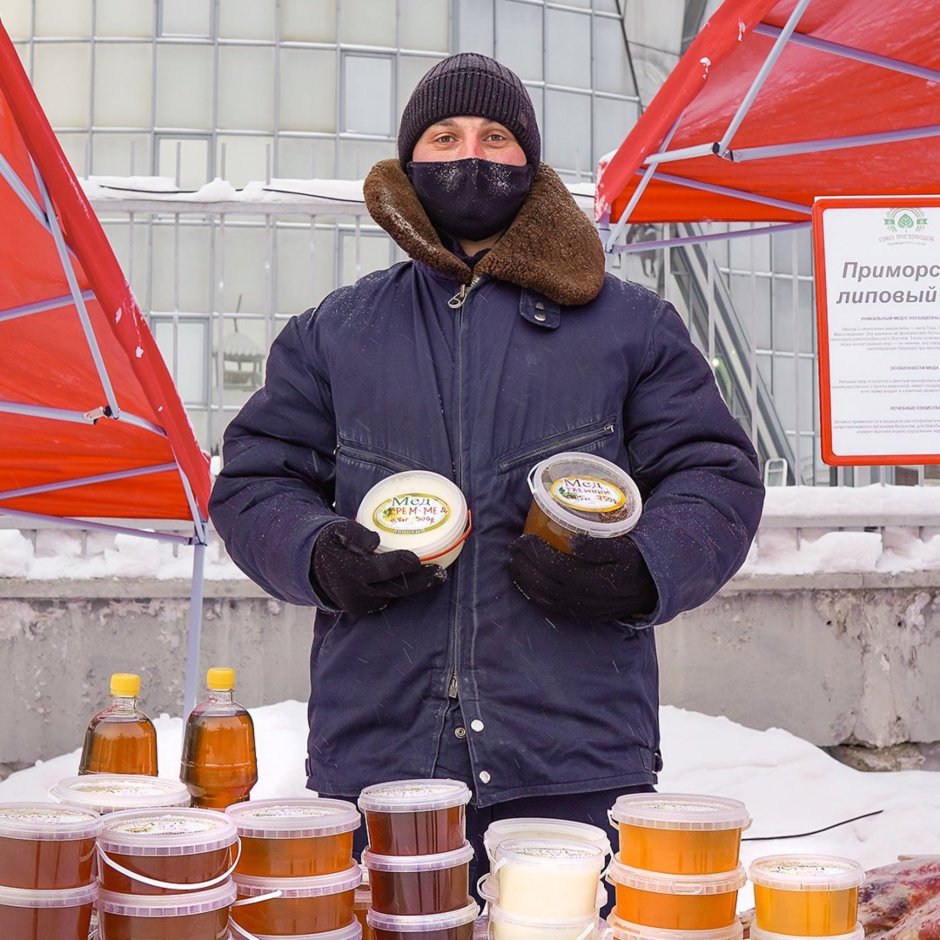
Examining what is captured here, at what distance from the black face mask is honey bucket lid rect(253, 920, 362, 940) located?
1307 mm

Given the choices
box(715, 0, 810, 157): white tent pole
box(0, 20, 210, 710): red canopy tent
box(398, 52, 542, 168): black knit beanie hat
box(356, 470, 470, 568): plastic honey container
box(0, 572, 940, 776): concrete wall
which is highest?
box(715, 0, 810, 157): white tent pole

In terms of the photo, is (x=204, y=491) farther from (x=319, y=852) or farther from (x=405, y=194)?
(x=319, y=852)

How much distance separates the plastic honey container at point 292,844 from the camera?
3.97 feet

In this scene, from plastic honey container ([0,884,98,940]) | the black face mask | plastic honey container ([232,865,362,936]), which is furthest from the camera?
the black face mask

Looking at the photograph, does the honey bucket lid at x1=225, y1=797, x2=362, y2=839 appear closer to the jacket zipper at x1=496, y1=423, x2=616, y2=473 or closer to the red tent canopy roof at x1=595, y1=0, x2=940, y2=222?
the jacket zipper at x1=496, y1=423, x2=616, y2=473

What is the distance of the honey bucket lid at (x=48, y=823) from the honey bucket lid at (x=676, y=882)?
1.75 feet

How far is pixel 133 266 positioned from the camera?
5.60 metres

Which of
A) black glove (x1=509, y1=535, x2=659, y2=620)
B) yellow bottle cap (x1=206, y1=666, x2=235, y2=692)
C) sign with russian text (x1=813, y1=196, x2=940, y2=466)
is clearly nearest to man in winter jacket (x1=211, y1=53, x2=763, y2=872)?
black glove (x1=509, y1=535, x2=659, y2=620)

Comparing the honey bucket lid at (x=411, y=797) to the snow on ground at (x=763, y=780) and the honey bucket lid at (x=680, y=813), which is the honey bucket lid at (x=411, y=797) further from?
the snow on ground at (x=763, y=780)

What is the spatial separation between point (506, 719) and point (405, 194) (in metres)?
0.95

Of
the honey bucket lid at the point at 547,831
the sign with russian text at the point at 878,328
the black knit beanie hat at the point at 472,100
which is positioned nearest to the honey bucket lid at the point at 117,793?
the honey bucket lid at the point at 547,831

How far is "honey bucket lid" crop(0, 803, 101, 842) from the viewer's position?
1.10 m

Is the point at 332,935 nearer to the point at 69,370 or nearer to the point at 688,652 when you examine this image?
the point at 69,370

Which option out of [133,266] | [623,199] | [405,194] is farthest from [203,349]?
[405,194]
